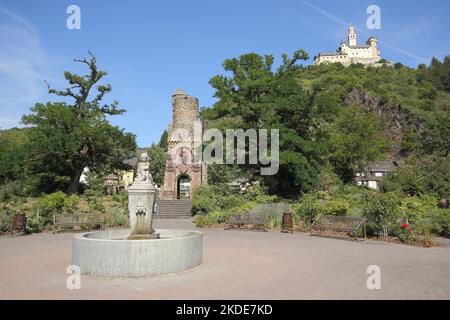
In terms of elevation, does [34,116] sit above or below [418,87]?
below

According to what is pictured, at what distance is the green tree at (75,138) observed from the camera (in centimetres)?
2880

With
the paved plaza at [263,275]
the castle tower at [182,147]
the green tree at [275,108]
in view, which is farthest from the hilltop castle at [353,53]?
the paved plaza at [263,275]

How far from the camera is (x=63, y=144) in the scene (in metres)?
28.4

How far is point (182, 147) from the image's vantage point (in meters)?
37.3

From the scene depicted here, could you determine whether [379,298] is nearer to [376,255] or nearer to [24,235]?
[376,255]

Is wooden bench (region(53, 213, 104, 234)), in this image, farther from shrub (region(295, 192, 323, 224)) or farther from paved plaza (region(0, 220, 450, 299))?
shrub (region(295, 192, 323, 224))

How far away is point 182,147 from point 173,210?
1147 centimetres

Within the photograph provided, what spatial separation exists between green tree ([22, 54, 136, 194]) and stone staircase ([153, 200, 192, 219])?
23.9ft

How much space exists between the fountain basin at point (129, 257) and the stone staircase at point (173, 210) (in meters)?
18.2

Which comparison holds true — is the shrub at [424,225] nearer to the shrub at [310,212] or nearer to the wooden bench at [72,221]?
the shrub at [310,212]

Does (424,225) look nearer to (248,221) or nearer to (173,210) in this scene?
(248,221)

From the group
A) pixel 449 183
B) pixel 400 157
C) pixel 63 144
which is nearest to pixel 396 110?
pixel 400 157

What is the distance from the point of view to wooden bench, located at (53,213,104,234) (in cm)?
1616
